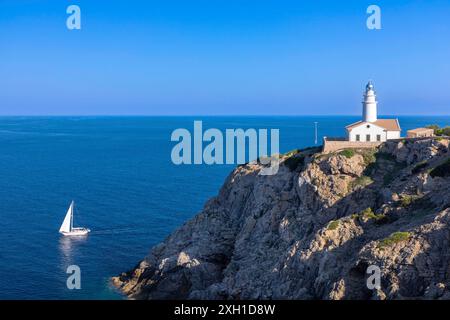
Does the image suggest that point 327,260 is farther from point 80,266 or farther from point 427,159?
point 80,266

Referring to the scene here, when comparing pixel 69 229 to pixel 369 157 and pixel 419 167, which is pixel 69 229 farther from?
pixel 419 167

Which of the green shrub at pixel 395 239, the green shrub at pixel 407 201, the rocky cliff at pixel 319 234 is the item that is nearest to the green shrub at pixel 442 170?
the rocky cliff at pixel 319 234

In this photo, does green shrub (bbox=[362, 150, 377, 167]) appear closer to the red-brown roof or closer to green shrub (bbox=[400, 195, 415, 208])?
the red-brown roof

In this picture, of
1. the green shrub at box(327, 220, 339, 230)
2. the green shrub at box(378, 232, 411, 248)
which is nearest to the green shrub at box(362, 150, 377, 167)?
the green shrub at box(327, 220, 339, 230)

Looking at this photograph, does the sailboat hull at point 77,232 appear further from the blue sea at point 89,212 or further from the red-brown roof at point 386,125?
the red-brown roof at point 386,125

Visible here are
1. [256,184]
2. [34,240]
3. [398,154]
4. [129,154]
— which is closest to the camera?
[398,154]

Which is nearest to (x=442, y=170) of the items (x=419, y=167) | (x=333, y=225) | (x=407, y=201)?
(x=419, y=167)
